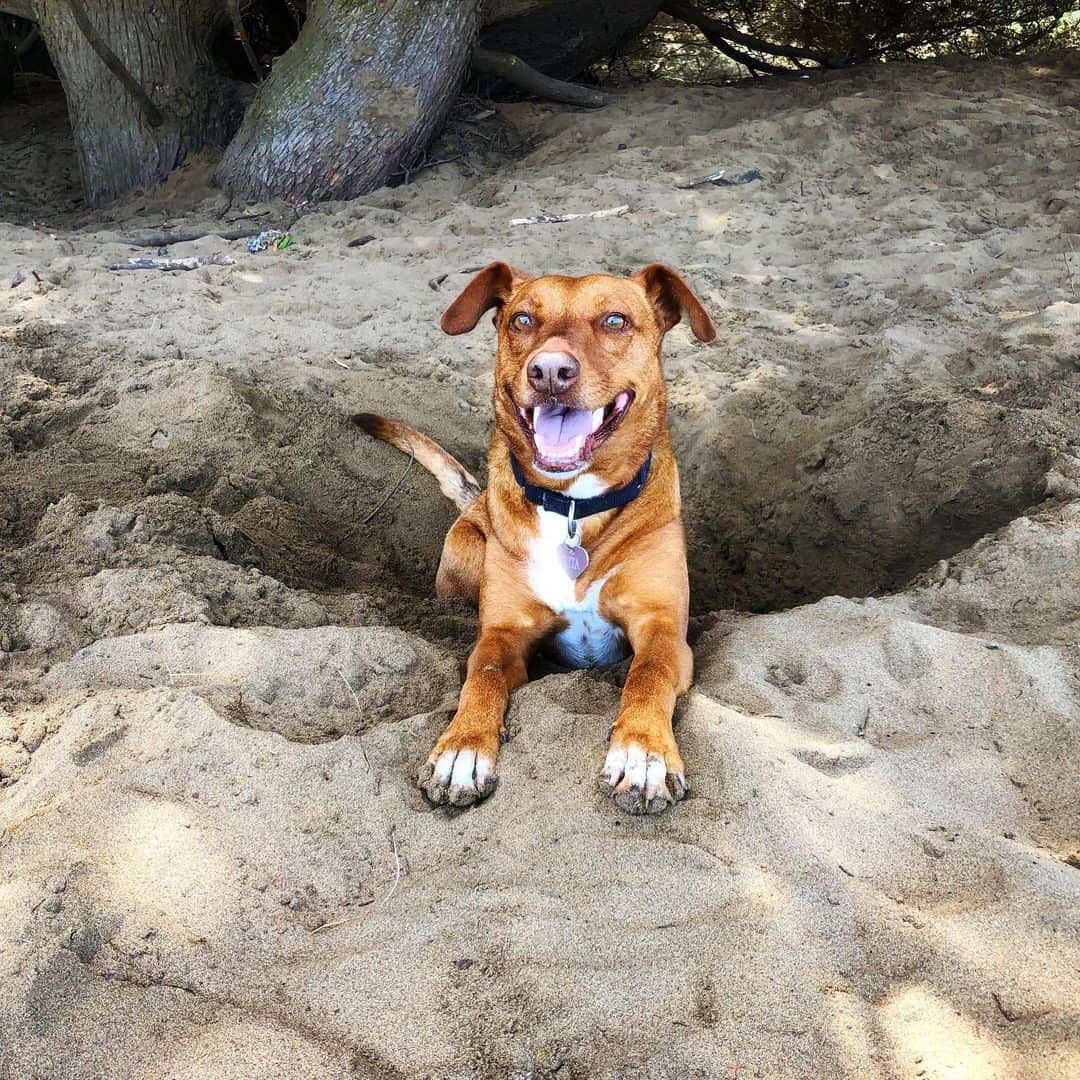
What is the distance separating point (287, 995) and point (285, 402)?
371 cm

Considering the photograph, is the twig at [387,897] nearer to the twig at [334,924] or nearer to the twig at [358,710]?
the twig at [334,924]

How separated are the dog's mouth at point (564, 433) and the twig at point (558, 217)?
402cm

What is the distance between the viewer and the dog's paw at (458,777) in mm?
2701

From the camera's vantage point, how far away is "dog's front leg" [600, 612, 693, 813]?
2605mm

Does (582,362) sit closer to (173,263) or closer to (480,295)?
(480,295)

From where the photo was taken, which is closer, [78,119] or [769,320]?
[769,320]

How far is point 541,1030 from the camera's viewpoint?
77.8 inches

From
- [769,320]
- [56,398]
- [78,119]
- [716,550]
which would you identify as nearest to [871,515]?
[716,550]

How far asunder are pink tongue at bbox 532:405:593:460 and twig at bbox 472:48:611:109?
6.88 m

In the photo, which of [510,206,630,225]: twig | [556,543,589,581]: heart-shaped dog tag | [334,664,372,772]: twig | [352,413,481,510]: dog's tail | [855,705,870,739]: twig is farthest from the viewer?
[510,206,630,225]: twig

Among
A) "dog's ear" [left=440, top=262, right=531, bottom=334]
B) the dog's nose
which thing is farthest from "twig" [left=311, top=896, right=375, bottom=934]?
"dog's ear" [left=440, top=262, right=531, bottom=334]

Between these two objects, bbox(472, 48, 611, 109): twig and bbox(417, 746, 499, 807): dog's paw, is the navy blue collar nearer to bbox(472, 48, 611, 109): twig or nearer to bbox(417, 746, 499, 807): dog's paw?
bbox(417, 746, 499, 807): dog's paw

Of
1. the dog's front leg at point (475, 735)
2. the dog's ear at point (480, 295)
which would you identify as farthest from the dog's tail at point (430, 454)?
the dog's front leg at point (475, 735)

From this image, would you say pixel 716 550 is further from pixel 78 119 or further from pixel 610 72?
pixel 610 72
